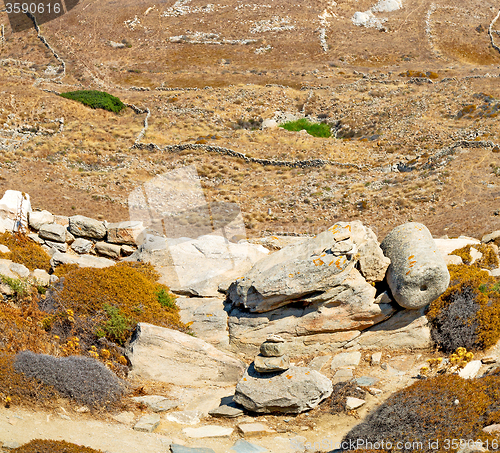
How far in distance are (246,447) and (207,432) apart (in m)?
0.95

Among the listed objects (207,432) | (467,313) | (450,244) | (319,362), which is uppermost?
(207,432)

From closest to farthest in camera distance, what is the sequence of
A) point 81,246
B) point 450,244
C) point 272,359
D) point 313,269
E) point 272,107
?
1. point 272,359
2. point 313,269
3. point 450,244
4. point 81,246
5. point 272,107

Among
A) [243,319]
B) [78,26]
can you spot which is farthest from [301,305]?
[78,26]

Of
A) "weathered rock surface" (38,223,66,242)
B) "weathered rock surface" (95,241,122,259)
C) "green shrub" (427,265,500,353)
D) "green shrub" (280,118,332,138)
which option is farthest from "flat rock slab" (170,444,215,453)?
"green shrub" (280,118,332,138)

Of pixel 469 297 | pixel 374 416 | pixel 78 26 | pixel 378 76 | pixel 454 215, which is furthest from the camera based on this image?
pixel 78 26

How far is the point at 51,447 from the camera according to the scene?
860 cm

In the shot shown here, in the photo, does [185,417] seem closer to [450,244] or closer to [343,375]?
[343,375]

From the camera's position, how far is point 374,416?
10367 mm

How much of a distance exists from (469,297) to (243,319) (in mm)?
6275

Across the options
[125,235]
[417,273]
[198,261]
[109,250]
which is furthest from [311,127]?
[417,273]

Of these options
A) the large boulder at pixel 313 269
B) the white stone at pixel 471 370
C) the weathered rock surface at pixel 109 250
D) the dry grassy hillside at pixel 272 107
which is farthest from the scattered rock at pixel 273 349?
the dry grassy hillside at pixel 272 107

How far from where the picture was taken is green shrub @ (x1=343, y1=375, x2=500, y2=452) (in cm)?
932

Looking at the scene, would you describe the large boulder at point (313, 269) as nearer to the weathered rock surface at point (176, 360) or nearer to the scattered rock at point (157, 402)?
the weathered rock surface at point (176, 360)

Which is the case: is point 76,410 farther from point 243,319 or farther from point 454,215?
point 454,215
